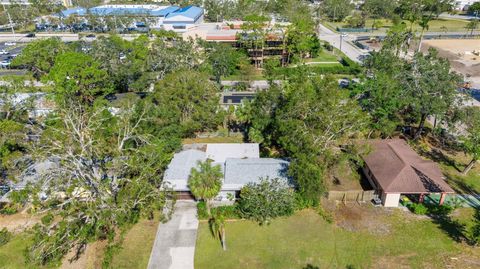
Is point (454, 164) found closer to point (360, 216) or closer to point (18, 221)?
point (360, 216)

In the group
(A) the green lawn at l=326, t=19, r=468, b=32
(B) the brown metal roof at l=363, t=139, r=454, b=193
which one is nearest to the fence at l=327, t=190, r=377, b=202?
(B) the brown metal roof at l=363, t=139, r=454, b=193

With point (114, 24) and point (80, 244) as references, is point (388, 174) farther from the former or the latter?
point (114, 24)

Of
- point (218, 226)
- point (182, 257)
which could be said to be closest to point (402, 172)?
point (218, 226)

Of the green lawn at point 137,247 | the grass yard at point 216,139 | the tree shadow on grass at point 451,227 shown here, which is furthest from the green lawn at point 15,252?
the tree shadow on grass at point 451,227

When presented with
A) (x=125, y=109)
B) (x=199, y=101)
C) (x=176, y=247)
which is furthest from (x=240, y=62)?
(x=176, y=247)

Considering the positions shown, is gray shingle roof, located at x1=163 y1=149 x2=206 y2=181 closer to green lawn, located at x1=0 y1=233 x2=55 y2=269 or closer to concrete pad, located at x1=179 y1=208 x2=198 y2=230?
concrete pad, located at x1=179 y1=208 x2=198 y2=230

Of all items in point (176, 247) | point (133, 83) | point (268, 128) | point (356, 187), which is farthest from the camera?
point (133, 83)

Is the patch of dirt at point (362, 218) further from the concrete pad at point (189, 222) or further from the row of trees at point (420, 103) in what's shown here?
the concrete pad at point (189, 222)
